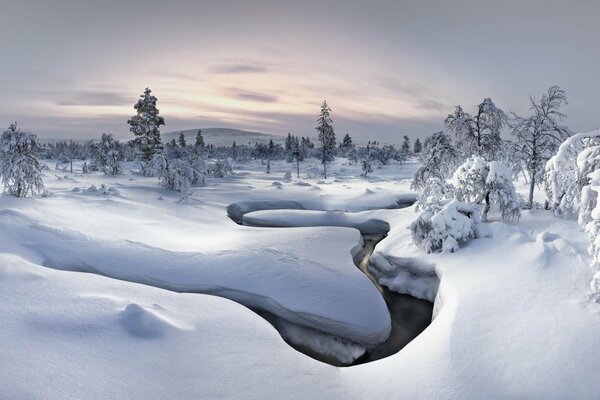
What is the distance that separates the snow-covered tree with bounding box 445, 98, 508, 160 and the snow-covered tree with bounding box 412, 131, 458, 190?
124 cm

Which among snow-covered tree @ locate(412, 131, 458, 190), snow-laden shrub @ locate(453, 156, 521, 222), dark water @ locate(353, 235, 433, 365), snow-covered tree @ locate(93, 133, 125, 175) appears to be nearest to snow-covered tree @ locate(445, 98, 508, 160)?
snow-covered tree @ locate(412, 131, 458, 190)

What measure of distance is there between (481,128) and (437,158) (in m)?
3.48

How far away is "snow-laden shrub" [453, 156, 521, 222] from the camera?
15789 mm

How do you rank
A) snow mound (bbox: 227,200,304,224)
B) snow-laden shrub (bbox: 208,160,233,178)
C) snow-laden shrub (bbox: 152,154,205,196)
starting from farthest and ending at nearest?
snow-laden shrub (bbox: 208,160,233,178)
snow-laden shrub (bbox: 152,154,205,196)
snow mound (bbox: 227,200,304,224)

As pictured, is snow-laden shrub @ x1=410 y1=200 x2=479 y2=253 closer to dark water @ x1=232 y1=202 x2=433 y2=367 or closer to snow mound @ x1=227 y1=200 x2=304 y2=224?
dark water @ x1=232 y1=202 x2=433 y2=367

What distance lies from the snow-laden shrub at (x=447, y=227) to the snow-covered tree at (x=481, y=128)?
9.57m

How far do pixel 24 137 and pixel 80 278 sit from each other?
17.7 metres

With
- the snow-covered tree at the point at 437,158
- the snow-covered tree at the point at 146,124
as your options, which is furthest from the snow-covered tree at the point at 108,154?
the snow-covered tree at the point at 437,158

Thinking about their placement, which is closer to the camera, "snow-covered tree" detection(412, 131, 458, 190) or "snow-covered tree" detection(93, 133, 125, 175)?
"snow-covered tree" detection(412, 131, 458, 190)

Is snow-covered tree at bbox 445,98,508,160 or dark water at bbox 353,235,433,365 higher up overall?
snow-covered tree at bbox 445,98,508,160

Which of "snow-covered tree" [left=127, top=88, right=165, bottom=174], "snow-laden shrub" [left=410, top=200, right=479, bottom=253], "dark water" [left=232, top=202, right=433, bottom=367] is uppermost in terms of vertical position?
"snow-covered tree" [left=127, top=88, right=165, bottom=174]

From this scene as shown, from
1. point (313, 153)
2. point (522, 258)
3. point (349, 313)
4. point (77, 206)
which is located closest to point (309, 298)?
point (349, 313)

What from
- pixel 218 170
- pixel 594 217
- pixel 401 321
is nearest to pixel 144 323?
pixel 401 321

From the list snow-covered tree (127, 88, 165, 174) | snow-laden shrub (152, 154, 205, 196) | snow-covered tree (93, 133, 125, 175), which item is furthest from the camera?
snow-covered tree (93, 133, 125, 175)
